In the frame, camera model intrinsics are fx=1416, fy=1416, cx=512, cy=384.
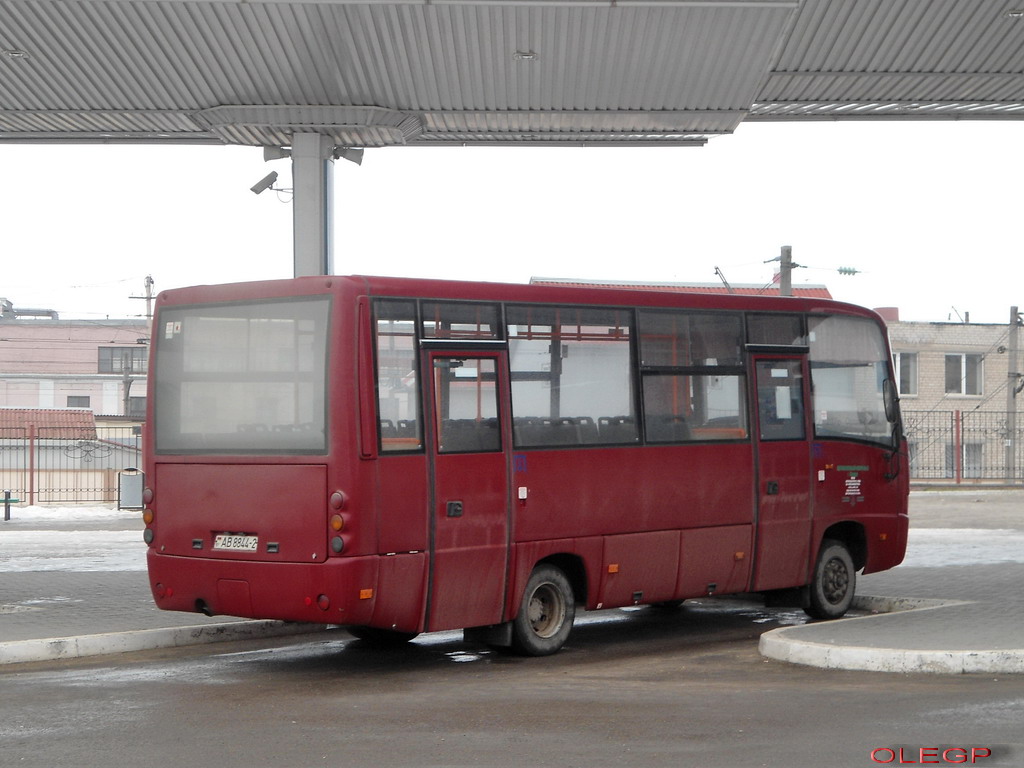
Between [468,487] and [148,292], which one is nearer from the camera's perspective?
[468,487]

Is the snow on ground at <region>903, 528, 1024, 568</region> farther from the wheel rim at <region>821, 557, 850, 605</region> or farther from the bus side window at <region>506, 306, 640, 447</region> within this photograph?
the bus side window at <region>506, 306, 640, 447</region>

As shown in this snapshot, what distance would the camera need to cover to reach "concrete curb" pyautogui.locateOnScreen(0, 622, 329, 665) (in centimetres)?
1135

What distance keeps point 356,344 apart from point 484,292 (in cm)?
143

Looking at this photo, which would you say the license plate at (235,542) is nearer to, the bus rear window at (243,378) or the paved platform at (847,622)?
the bus rear window at (243,378)

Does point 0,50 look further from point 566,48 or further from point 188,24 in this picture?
point 566,48

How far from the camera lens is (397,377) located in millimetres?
10609

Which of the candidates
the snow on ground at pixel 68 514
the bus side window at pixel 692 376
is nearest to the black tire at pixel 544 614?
the bus side window at pixel 692 376

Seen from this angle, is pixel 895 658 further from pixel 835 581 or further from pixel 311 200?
pixel 311 200

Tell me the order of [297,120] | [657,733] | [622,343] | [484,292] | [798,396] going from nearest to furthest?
[657,733], [484,292], [622,343], [798,396], [297,120]

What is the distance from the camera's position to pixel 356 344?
10.3 m

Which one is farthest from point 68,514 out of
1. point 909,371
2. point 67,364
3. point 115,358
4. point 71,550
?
point 67,364

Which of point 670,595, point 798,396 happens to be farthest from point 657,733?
point 798,396

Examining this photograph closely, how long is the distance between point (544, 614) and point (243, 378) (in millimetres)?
3239

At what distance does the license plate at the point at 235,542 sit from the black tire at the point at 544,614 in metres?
2.27
